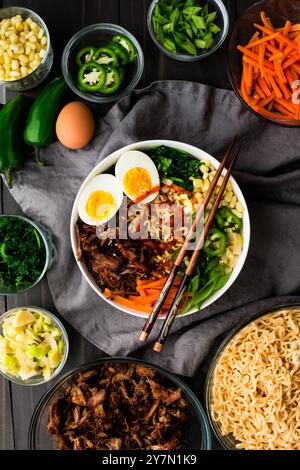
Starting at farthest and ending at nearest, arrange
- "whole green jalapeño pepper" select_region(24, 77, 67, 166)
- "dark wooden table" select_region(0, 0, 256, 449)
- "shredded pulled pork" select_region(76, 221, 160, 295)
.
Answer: "dark wooden table" select_region(0, 0, 256, 449) < "whole green jalapeño pepper" select_region(24, 77, 67, 166) < "shredded pulled pork" select_region(76, 221, 160, 295)

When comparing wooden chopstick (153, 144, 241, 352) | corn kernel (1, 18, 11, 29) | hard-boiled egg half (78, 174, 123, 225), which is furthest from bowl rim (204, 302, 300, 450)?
corn kernel (1, 18, 11, 29)

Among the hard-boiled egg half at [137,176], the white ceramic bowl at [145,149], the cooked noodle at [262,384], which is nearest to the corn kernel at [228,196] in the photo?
the white ceramic bowl at [145,149]

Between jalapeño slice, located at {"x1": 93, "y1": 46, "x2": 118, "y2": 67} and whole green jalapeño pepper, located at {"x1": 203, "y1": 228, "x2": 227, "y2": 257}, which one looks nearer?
whole green jalapeño pepper, located at {"x1": 203, "y1": 228, "x2": 227, "y2": 257}

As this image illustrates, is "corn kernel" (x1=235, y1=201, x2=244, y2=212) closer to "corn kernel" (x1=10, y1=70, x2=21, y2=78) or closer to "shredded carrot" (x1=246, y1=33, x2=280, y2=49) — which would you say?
"shredded carrot" (x1=246, y1=33, x2=280, y2=49)

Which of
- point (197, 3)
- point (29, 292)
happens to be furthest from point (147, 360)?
point (197, 3)

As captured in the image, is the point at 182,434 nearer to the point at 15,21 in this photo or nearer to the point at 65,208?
A: the point at 65,208

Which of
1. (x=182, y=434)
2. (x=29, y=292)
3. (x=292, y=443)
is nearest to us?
(x=292, y=443)

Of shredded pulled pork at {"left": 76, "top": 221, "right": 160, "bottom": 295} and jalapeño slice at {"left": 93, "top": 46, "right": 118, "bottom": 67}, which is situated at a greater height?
jalapeño slice at {"left": 93, "top": 46, "right": 118, "bottom": 67}
